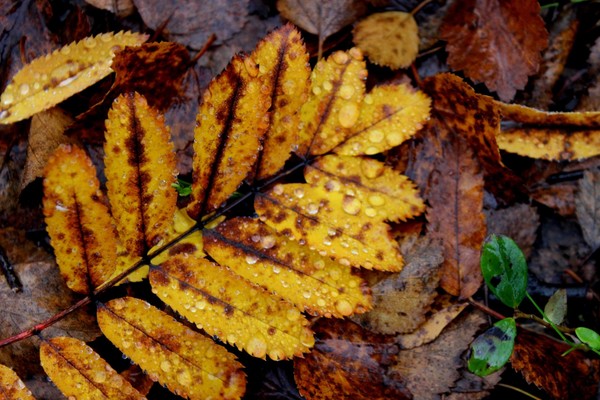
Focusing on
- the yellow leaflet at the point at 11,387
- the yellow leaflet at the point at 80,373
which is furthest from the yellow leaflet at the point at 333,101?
the yellow leaflet at the point at 11,387

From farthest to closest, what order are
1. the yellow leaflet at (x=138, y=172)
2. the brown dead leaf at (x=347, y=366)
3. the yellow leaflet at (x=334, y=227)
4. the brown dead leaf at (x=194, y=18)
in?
the brown dead leaf at (x=194, y=18), the brown dead leaf at (x=347, y=366), the yellow leaflet at (x=334, y=227), the yellow leaflet at (x=138, y=172)

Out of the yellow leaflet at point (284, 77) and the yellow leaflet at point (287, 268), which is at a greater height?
the yellow leaflet at point (284, 77)

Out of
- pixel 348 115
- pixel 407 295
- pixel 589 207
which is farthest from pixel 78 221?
pixel 589 207

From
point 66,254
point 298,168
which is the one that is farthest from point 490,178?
point 66,254

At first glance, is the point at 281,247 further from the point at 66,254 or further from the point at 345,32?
the point at 345,32

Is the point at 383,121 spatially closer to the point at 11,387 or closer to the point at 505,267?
the point at 505,267

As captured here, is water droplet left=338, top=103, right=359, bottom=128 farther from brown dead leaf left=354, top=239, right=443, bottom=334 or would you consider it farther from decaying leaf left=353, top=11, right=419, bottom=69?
brown dead leaf left=354, top=239, right=443, bottom=334

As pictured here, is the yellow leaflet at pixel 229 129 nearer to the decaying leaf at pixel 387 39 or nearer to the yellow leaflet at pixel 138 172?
the yellow leaflet at pixel 138 172
